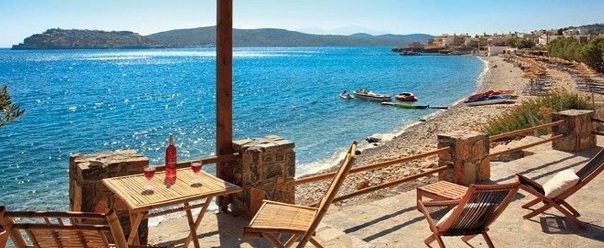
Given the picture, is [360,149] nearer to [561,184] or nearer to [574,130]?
[574,130]

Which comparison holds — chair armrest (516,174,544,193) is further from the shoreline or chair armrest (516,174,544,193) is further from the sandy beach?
the shoreline

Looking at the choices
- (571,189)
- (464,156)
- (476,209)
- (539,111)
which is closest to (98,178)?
(476,209)

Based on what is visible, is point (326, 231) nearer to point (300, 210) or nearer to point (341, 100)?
point (300, 210)

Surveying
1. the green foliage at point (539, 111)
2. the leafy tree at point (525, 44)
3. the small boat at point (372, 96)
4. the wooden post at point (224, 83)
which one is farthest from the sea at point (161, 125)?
the leafy tree at point (525, 44)

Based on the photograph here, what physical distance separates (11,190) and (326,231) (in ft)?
43.7

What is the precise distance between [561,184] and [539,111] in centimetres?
883

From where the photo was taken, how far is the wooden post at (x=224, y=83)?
4.70 metres

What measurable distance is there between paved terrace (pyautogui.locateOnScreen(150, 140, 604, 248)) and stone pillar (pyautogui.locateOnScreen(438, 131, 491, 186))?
2.15 feet

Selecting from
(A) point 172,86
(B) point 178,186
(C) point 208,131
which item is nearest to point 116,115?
(C) point 208,131

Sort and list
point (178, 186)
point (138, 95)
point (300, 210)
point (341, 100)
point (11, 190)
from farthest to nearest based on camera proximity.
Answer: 1. point (138, 95)
2. point (341, 100)
3. point (11, 190)
4. point (300, 210)
5. point (178, 186)

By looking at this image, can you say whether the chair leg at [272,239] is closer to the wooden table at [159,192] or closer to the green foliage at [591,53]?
the wooden table at [159,192]

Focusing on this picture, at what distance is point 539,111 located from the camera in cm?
1271

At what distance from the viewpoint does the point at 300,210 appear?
3.70 m

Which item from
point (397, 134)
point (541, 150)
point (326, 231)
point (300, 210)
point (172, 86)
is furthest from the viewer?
point (172, 86)
